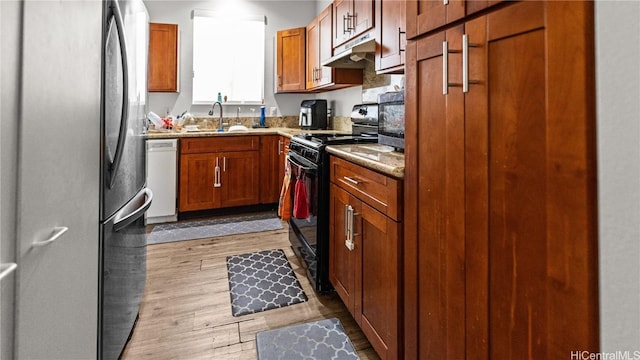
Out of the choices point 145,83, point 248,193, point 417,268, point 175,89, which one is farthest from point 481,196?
point 175,89

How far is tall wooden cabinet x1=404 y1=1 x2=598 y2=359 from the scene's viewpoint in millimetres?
647

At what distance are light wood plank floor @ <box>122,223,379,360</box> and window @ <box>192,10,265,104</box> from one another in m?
2.35

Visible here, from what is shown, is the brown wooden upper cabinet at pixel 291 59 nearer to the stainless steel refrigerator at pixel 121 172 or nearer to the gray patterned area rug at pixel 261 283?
the gray patterned area rug at pixel 261 283

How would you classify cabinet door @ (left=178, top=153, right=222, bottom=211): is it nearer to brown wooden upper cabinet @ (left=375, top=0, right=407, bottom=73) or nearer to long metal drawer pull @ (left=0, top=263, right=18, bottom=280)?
brown wooden upper cabinet @ (left=375, top=0, right=407, bottom=73)

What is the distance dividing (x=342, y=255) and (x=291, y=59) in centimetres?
293

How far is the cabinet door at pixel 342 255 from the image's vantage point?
5.61 ft

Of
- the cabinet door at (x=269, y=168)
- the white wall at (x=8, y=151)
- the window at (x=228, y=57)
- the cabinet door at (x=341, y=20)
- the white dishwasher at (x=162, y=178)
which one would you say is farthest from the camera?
the window at (x=228, y=57)

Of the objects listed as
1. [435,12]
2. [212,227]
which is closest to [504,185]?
[435,12]

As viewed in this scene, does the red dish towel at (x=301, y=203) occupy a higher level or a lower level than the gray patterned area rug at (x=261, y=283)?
higher

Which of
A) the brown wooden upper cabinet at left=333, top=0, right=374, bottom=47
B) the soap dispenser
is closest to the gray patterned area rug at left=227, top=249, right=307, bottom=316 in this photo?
the brown wooden upper cabinet at left=333, top=0, right=374, bottom=47

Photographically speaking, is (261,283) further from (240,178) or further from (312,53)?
(312,53)

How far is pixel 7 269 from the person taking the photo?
0.68 meters

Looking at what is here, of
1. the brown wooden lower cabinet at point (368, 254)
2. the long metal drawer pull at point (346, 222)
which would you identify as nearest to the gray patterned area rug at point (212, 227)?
the brown wooden lower cabinet at point (368, 254)

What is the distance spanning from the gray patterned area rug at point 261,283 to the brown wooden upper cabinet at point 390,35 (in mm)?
1483
